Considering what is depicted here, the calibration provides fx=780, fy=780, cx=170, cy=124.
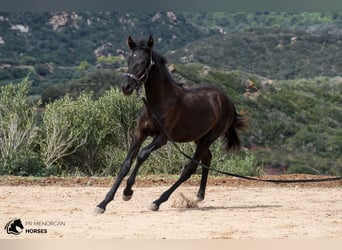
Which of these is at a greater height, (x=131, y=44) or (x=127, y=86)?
(x=131, y=44)

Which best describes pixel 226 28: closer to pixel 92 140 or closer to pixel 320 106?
pixel 320 106

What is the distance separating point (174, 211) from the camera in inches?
361

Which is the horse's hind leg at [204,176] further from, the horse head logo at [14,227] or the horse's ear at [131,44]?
the horse head logo at [14,227]

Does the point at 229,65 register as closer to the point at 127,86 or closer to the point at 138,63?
the point at 138,63

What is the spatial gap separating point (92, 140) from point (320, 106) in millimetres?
23353

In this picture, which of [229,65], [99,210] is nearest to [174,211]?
[99,210]

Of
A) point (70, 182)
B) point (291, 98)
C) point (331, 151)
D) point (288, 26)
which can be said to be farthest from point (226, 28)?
point (70, 182)

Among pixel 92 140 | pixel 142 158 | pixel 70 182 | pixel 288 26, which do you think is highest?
pixel 142 158

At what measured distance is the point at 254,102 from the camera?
36.5 m

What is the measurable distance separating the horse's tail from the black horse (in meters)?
0.58

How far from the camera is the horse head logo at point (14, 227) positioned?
23.6 feet

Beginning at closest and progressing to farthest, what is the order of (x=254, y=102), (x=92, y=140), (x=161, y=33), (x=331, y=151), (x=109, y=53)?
(x=92, y=140) < (x=331, y=151) < (x=254, y=102) < (x=109, y=53) < (x=161, y=33)

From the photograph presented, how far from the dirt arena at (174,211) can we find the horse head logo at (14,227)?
→ 0.23ft

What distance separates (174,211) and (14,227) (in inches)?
93.7
